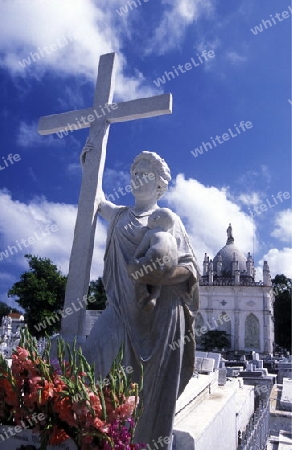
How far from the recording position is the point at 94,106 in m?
4.12

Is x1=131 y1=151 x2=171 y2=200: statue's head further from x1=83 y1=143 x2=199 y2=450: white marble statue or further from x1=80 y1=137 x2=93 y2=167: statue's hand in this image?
x1=80 y1=137 x2=93 y2=167: statue's hand

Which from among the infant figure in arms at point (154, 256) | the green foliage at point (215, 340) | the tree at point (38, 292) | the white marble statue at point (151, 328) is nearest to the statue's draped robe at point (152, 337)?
the white marble statue at point (151, 328)

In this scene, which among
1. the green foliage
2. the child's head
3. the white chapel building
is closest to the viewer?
the child's head

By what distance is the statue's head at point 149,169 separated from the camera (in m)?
3.40

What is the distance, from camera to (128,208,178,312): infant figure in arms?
2.72 metres

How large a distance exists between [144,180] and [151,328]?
1248 millimetres

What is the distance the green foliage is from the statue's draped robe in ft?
123

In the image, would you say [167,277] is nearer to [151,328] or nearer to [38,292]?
[151,328]

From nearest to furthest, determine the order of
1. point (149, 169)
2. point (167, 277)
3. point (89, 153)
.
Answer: point (167, 277) → point (149, 169) → point (89, 153)

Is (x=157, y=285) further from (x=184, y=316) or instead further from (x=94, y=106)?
(x=94, y=106)

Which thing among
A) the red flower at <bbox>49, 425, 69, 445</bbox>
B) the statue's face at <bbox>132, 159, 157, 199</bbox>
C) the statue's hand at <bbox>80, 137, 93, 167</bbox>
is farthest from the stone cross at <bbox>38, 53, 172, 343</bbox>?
the red flower at <bbox>49, 425, 69, 445</bbox>

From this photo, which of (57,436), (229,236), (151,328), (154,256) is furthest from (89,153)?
(229,236)

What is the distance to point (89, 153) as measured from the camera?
12.7 ft

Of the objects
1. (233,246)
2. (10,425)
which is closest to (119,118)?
(10,425)
